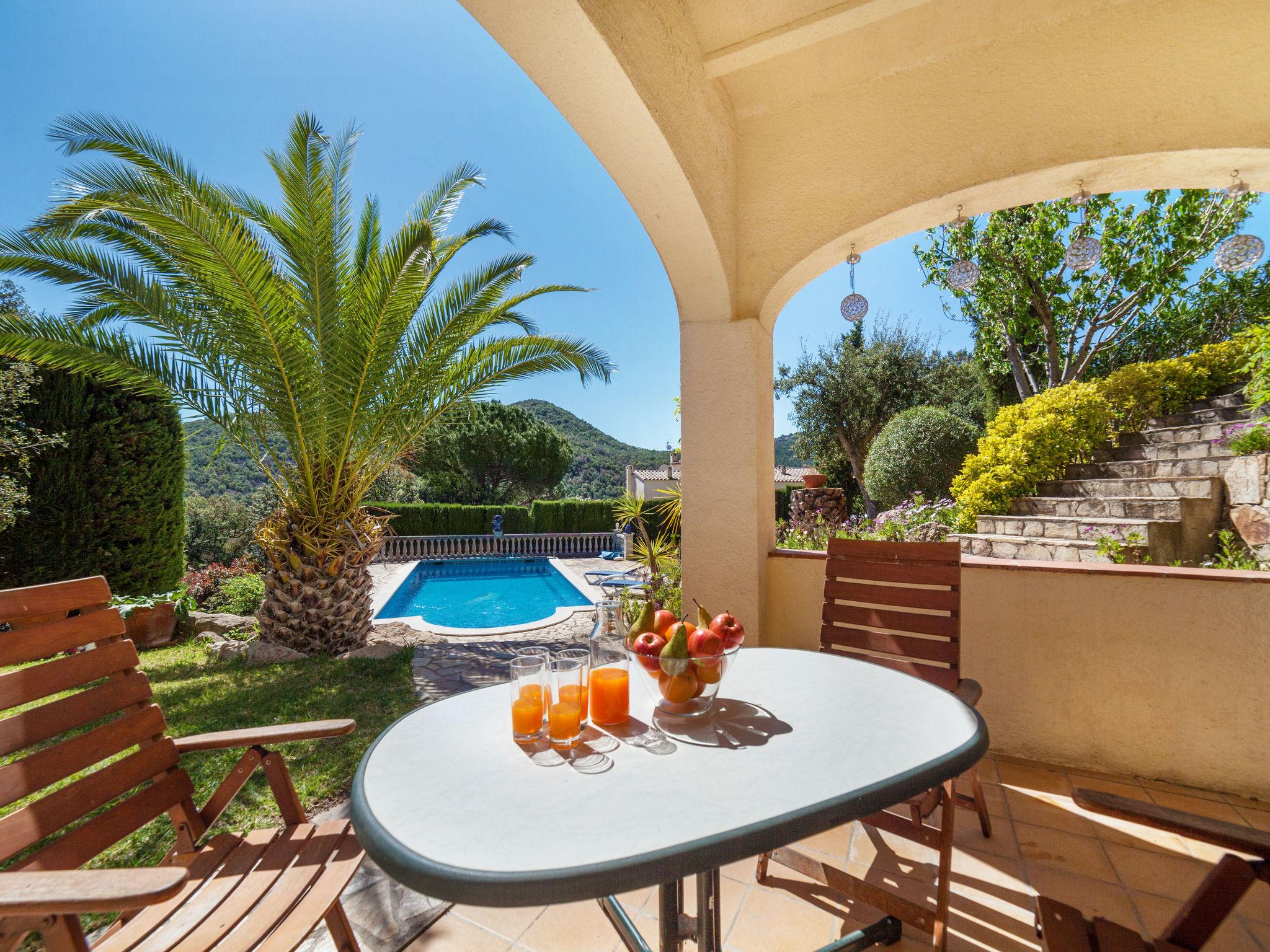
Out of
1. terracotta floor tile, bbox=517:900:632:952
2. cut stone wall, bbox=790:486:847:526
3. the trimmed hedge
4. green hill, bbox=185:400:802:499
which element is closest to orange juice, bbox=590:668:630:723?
terracotta floor tile, bbox=517:900:632:952

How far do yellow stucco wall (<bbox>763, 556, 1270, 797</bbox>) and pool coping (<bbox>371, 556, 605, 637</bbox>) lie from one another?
424cm

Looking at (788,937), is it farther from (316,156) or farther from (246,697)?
(316,156)

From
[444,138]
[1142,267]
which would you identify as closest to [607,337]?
[444,138]

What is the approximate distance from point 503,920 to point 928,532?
14.6ft

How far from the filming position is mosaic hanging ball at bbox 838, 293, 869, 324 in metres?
3.30

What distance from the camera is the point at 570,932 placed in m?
1.54

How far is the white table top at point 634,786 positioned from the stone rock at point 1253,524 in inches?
161

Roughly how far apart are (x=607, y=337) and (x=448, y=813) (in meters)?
27.8

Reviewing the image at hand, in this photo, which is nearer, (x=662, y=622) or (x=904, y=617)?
(x=662, y=622)

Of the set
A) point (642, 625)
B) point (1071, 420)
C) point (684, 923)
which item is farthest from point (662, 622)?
point (1071, 420)

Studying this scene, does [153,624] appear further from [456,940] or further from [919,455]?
[919,455]

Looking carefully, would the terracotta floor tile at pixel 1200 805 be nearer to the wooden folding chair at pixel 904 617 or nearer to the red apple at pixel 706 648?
the wooden folding chair at pixel 904 617

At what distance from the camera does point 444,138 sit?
30.8 ft

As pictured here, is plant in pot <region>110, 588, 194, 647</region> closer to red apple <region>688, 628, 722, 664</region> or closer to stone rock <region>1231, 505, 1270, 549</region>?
red apple <region>688, 628, 722, 664</region>
